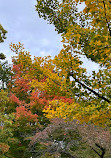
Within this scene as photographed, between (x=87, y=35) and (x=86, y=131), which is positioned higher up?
(x=87, y=35)

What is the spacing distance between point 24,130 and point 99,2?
38.7 feet

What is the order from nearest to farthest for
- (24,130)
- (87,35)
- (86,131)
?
(87,35)
(86,131)
(24,130)

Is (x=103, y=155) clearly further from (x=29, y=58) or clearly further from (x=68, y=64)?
(x=68, y=64)

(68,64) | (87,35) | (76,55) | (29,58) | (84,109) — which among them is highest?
(87,35)

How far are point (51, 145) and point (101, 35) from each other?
29.2 ft

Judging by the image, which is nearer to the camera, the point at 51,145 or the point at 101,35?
the point at 101,35

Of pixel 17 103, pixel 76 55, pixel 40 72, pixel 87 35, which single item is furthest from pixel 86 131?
pixel 17 103

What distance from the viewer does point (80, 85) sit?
3027 millimetres

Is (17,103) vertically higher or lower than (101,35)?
higher

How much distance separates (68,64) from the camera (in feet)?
9.54

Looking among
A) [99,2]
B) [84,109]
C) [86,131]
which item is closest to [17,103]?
[86,131]

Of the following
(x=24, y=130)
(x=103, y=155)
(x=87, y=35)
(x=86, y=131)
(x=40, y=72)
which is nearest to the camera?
(x=87, y=35)

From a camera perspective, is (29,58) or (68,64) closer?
(68,64)

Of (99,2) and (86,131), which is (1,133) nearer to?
(86,131)
